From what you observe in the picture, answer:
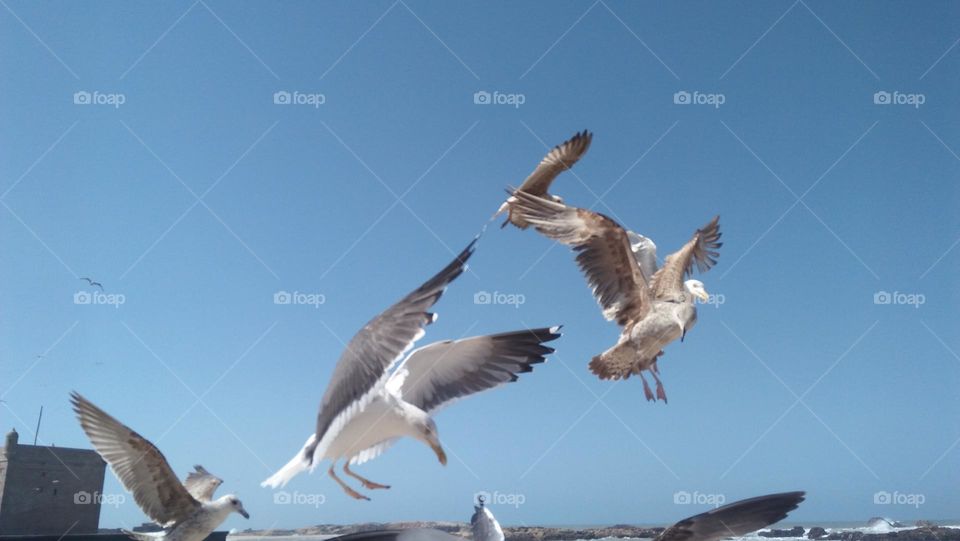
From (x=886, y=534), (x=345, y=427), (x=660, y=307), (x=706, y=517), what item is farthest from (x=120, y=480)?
(x=886, y=534)

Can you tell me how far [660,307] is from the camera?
4570mm

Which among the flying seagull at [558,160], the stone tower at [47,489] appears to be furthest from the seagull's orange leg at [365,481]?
the stone tower at [47,489]

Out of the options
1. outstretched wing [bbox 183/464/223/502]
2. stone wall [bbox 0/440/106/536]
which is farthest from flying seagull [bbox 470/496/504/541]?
stone wall [bbox 0/440/106/536]

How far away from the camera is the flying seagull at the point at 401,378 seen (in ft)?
10.9

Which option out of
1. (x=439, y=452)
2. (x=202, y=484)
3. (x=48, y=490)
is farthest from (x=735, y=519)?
(x=48, y=490)

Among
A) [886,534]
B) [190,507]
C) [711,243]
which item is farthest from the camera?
[886,534]

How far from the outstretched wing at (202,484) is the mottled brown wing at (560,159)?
3620 millimetres

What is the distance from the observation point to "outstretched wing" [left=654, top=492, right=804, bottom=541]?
224 centimetres

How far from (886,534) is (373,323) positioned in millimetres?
25155

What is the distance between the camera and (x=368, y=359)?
11.0 feet

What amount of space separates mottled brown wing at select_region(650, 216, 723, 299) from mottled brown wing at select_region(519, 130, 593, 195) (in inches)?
42.3

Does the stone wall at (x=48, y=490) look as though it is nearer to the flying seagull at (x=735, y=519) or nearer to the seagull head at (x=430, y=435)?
the seagull head at (x=430, y=435)

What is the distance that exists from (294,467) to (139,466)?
260cm

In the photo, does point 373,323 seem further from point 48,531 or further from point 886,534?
point 48,531
